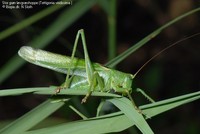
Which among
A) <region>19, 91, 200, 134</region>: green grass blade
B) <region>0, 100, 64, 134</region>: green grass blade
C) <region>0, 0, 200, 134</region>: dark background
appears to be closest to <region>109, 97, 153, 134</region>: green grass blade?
<region>19, 91, 200, 134</region>: green grass blade

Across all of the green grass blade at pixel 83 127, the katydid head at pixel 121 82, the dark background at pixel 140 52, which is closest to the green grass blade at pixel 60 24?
the katydid head at pixel 121 82

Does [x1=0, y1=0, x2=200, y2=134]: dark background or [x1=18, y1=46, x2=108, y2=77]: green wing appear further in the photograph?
[x1=0, y1=0, x2=200, y2=134]: dark background

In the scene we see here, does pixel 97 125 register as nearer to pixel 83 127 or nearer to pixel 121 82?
pixel 83 127

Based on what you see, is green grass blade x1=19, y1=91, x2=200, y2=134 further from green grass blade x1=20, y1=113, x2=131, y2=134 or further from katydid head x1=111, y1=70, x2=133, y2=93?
katydid head x1=111, y1=70, x2=133, y2=93

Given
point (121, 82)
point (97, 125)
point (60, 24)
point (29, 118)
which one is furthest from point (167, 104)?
point (60, 24)

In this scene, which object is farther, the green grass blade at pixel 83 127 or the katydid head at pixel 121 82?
the katydid head at pixel 121 82

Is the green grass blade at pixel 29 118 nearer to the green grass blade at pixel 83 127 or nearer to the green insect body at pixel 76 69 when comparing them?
the green grass blade at pixel 83 127
